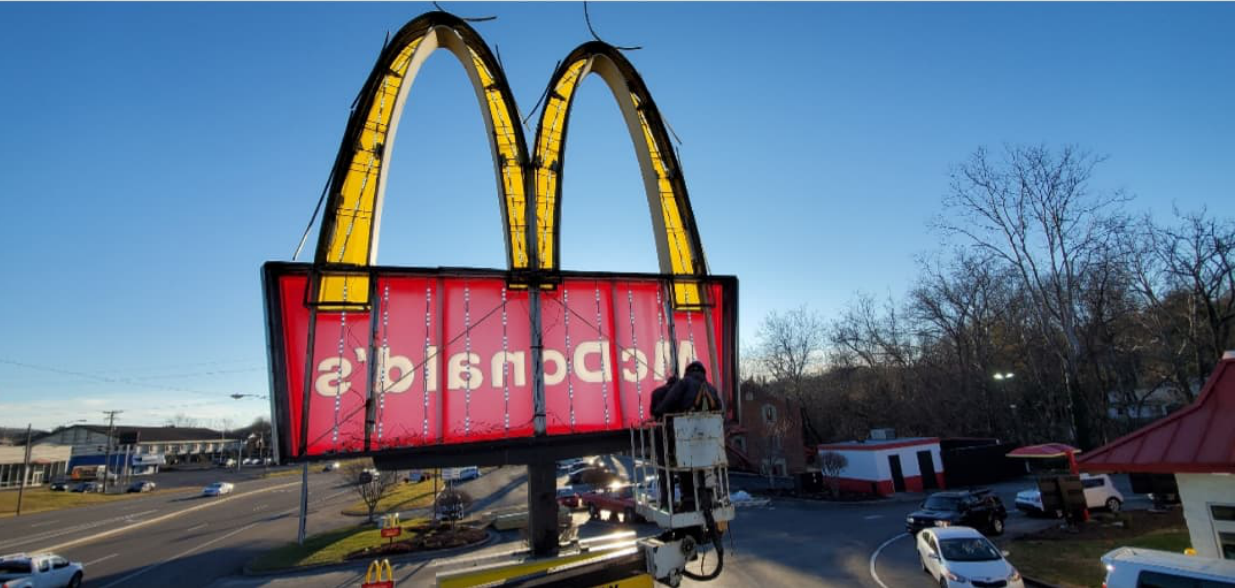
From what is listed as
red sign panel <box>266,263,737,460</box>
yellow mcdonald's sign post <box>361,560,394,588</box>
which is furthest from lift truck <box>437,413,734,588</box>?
yellow mcdonald's sign post <box>361,560,394,588</box>

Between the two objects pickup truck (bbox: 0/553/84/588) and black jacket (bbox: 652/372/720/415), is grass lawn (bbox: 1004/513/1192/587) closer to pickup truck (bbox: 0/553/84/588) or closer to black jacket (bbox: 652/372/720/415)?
black jacket (bbox: 652/372/720/415)

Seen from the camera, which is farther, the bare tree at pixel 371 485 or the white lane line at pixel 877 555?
the bare tree at pixel 371 485

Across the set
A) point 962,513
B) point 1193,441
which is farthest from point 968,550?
point 962,513

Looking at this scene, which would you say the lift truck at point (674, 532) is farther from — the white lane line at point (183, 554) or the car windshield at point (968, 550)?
the white lane line at point (183, 554)

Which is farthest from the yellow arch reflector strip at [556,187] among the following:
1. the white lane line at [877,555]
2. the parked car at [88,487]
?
the parked car at [88,487]

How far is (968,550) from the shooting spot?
14680 millimetres

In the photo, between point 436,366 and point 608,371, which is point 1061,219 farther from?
point 436,366

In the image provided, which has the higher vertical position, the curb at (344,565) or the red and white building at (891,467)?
the red and white building at (891,467)

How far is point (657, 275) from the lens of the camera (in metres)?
9.25

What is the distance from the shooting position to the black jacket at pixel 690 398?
21.7 ft

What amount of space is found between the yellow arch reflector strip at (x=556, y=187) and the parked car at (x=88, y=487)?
8379cm

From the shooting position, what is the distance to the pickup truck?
17828mm

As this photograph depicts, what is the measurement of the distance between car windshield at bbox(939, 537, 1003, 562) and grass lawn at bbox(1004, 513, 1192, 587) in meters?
1.85

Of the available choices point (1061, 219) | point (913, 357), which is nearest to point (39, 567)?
point (1061, 219)
